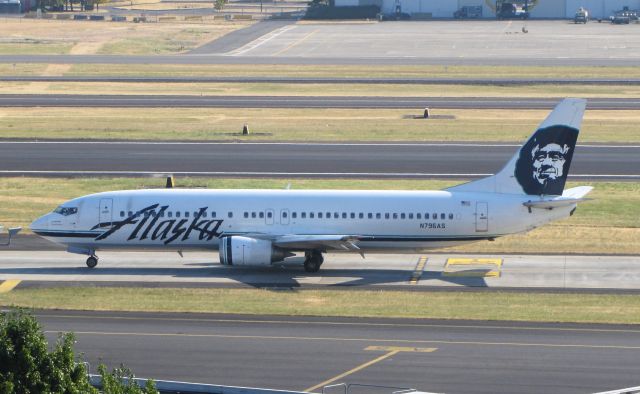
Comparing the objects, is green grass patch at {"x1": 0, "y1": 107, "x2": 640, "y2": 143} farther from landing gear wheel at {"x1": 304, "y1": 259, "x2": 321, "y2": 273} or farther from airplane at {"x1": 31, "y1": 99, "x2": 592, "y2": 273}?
landing gear wheel at {"x1": 304, "y1": 259, "x2": 321, "y2": 273}

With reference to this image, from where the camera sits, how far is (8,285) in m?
48.8

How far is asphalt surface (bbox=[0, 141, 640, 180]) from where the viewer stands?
2972 inches

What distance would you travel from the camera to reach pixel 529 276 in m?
50.3

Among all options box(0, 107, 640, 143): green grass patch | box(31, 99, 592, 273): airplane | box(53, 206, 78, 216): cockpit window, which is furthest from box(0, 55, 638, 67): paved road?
box(53, 206, 78, 216): cockpit window

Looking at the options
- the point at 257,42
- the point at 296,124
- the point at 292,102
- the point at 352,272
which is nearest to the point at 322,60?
the point at 257,42

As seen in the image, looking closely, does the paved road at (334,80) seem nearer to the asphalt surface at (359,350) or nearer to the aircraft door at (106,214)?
the aircraft door at (106,214)

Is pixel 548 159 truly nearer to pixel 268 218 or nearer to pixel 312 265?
pixel 312 265

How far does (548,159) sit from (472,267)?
19.8ft

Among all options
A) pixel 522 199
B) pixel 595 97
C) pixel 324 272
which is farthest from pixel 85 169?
pixel 595 97

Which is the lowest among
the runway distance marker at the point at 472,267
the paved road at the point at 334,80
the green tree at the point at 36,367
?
the runway distance marker at the point at 472,267

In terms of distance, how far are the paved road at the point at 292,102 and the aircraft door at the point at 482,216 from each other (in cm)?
5486

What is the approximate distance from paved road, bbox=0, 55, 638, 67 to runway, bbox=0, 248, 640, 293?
89.5 metres

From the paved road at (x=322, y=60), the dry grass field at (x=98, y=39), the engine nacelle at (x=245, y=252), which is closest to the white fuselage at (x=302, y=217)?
the engine nacelle at (x=245, y=252)

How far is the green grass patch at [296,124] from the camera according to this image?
9019cm
